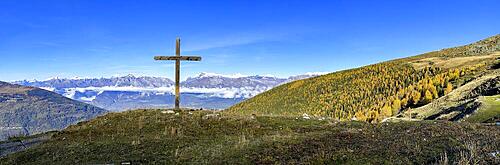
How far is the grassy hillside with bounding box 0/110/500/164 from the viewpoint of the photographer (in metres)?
15.5

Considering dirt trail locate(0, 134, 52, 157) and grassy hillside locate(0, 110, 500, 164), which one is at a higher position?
grassy hillside locate(0, 110, 500, 164)

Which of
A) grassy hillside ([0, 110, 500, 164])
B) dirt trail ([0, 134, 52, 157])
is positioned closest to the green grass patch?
grassy hillside ([0, 110, 500, 164])

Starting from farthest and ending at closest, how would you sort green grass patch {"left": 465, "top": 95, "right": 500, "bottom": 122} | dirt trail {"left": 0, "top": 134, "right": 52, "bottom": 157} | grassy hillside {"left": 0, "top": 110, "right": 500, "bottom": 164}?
green grass patch {"left": 465, "top": 95, "right": 500, "bottom": 122}, dirt trail {"left": 0, "top": 134, "right": 52, "bottom": 157}, grassy hillside {"left": 0, "top": 110, "right": 500, "bottom": 164}

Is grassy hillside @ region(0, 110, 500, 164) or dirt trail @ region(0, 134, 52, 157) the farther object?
dirt trail @ region(0, 134, 52, 157)

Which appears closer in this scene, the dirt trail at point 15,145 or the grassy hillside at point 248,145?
the grassy hillside at point 248,145

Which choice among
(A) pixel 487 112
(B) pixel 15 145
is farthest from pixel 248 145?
(A) pixel 487 112

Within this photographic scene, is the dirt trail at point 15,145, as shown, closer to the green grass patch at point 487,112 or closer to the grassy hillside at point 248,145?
the grassy hillside at point 248,145

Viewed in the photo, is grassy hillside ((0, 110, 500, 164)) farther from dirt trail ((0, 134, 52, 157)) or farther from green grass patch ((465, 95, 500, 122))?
green grass patch ((465, 95, 500, 122))

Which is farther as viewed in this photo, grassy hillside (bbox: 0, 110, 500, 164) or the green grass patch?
the green grass patch

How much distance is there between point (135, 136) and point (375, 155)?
16.2m

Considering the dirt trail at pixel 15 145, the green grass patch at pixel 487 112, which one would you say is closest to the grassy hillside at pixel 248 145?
the dirt trail at pixel 15 145

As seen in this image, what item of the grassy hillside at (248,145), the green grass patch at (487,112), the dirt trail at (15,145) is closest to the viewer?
the grassy hillside at (248,145)

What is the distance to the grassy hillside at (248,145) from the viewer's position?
50.9 feet

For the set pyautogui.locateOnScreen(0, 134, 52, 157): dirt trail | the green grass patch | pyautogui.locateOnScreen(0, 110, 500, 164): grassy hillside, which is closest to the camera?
pyautogui.locateOnScreen(0, 110, 500, 164): grassy hillside
